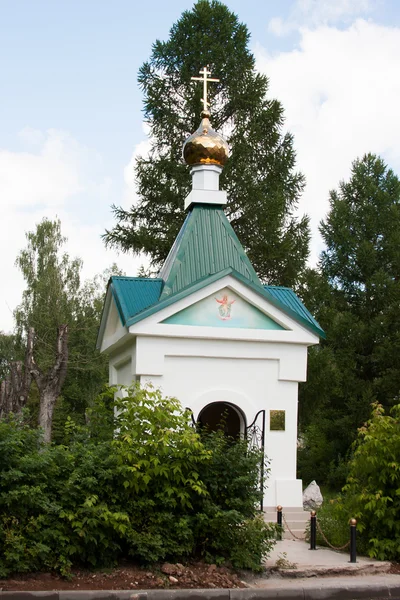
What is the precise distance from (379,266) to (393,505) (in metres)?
14.1

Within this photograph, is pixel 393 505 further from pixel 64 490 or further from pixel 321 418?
pixel 321 418

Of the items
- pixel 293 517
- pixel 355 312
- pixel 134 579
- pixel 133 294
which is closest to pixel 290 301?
pixel 133 294

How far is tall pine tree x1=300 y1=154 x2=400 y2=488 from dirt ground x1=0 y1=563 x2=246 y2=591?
1314 centimetres

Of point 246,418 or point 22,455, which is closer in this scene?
point 22,455

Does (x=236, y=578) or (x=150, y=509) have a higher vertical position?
(x=150, y=509)

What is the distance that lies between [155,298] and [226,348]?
1.58m

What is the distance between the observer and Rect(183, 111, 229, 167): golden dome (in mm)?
14320

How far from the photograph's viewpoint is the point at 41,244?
115 ft

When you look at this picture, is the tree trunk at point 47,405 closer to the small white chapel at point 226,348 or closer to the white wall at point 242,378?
the small white chapel at point 226,348

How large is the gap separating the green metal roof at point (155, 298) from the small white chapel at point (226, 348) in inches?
0.7

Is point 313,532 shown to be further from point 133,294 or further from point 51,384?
point 51,384

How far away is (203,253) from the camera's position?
13.3 metres

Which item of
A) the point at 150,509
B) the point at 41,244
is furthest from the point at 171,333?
the point at 41,244

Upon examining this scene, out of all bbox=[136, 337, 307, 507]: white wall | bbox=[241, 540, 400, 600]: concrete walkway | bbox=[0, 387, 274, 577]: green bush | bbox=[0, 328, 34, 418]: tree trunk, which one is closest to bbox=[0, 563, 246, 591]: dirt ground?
bbox=[0, 387, 274, 577]: green bush
